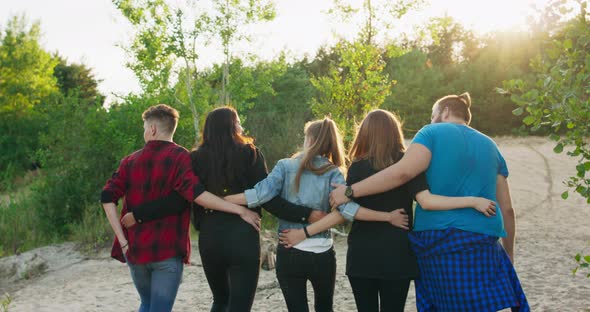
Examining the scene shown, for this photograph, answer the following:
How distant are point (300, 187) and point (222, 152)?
20.4 inches

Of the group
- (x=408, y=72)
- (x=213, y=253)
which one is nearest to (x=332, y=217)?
(x=213, y=253)

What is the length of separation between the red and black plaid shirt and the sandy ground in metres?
2.73

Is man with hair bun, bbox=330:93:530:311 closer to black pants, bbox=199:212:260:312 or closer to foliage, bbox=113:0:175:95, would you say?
black pants, bbox=199:212:260:312

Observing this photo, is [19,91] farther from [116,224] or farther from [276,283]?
[116,224]

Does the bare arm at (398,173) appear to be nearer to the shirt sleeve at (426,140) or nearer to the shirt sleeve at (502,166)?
the shirt sleeve at (426,140)

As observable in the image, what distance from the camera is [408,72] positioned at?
26.3 metres

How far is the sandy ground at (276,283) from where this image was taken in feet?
19.5

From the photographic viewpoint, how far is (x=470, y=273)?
2877 millimetres

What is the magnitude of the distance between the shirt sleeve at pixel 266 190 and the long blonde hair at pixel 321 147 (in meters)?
0.11

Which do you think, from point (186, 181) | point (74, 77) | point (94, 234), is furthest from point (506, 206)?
point (74, 77)

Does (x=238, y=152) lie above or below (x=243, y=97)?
below

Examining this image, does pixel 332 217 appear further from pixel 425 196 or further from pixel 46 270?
pixel 46 270

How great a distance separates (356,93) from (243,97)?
8.77 ft

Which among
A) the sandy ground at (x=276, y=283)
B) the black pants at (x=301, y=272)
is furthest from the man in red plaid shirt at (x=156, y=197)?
the sandy ground at (x=276, y=283)
